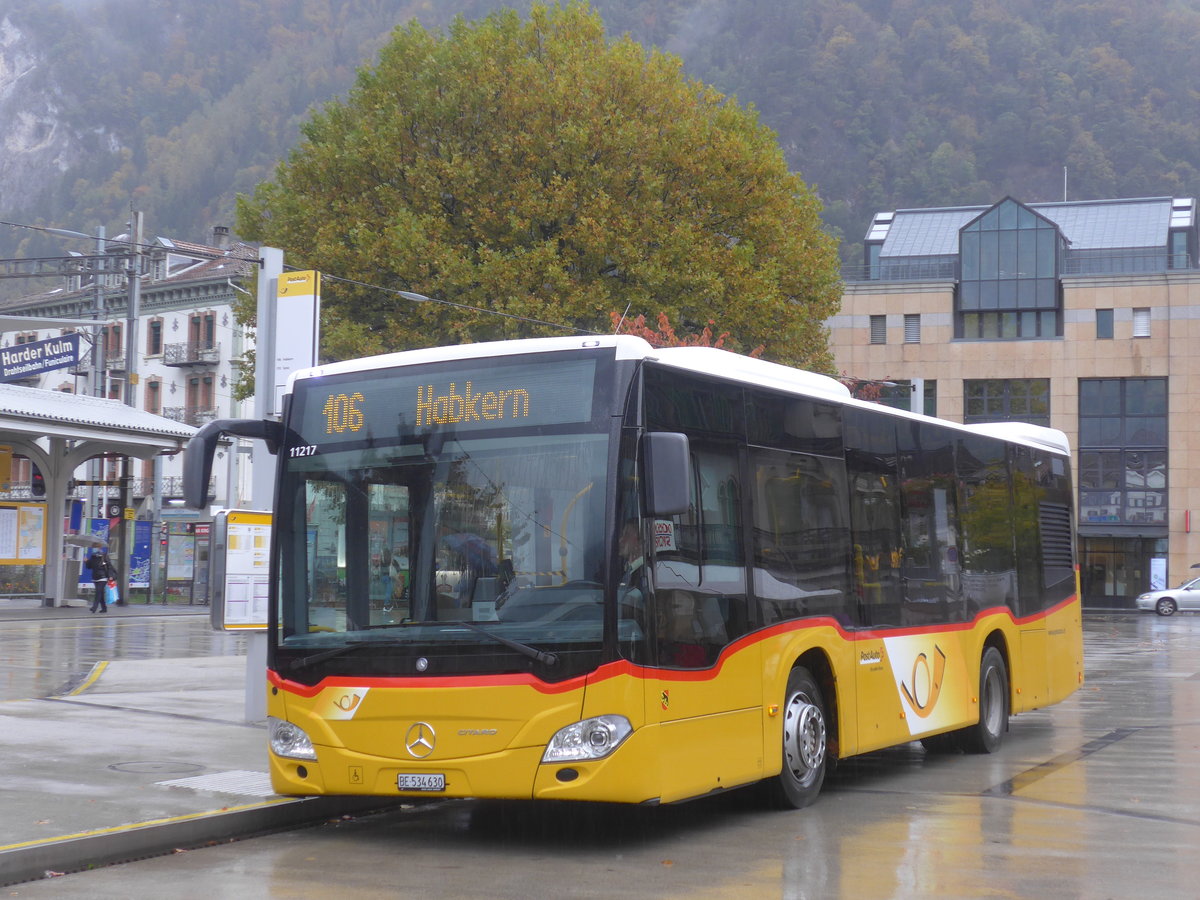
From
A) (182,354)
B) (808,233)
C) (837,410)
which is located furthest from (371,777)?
(182,354)

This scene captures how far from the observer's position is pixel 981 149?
438 ft

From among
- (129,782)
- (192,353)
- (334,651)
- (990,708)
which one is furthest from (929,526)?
(192,353)

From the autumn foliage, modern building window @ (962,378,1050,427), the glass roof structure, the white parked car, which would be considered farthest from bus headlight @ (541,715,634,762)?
the glass roof structure

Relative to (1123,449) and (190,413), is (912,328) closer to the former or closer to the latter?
(1123,449)

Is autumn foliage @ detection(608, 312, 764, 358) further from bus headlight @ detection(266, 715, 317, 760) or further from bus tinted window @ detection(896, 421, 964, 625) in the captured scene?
bus headlight @ detection(266, 715, 317, 760)

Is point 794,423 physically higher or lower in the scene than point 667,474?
higher

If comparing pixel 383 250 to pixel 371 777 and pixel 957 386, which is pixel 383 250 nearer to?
pixel 371 777

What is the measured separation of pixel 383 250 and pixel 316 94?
12350cm

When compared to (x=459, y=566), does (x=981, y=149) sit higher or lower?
higher

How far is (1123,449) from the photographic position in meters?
62.7

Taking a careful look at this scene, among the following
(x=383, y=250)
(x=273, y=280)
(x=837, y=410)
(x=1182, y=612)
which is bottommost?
(x=1182, y=612)

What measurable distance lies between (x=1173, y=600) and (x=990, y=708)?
44.6 metres

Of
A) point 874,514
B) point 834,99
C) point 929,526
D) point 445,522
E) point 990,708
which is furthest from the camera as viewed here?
point 834,99

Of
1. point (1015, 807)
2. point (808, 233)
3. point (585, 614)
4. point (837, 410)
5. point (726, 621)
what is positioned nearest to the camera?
point (585, 614)
